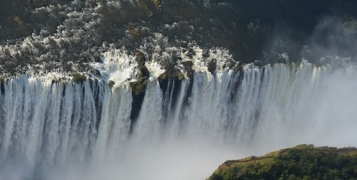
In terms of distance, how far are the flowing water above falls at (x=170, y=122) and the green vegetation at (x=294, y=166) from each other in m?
4.34

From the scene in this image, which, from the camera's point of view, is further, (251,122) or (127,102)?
(251,122)

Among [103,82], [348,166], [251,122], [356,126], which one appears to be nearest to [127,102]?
[103,82]

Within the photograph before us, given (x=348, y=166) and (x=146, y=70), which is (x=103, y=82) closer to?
(x=146, y=70)

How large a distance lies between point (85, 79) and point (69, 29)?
458 centimetres

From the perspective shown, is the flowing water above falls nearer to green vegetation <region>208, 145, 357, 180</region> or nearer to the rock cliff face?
the rock cliff face

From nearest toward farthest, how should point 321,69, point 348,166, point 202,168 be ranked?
point 348,166, point 202,168, point 321,69

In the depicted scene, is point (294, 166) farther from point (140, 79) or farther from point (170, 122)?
point (140, 79)

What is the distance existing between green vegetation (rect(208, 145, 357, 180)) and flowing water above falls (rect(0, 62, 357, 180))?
434cm

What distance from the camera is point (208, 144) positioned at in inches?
1981

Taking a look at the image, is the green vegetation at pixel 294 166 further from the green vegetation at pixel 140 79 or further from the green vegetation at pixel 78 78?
the green vegetation at pixel 78 78

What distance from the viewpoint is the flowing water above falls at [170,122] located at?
148 feet

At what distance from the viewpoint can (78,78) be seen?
45.4 meters

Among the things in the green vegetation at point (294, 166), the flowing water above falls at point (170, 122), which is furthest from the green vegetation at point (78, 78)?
the green vegetation at point (294, 166)

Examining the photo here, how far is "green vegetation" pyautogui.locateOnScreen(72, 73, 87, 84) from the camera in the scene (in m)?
45.3
